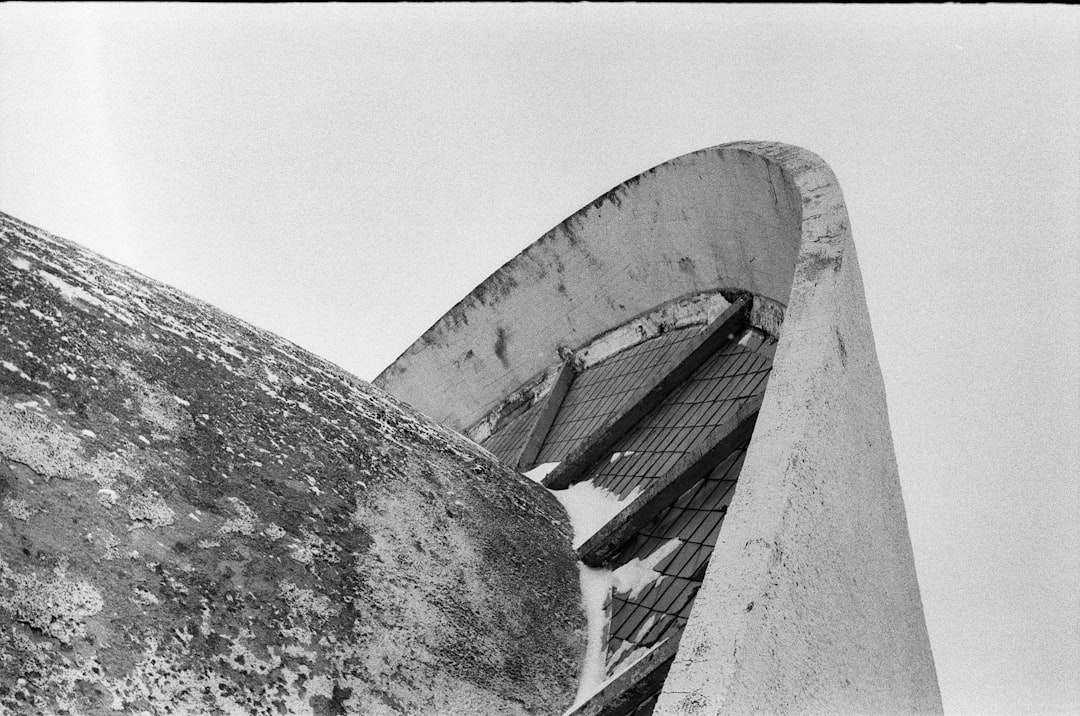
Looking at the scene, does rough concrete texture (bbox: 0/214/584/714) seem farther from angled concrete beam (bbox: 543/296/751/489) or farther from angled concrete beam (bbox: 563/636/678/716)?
angled concrete beam (bbox: 543/296/751/489)

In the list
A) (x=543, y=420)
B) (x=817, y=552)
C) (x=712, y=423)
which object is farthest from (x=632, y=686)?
(x=543, y=420)

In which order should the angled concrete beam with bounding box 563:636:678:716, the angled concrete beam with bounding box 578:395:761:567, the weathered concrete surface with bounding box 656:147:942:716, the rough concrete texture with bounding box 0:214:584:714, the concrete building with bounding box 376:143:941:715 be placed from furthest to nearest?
the angled concrete beam with bounding box 578:395:761:567 → the angled concrete beam with bounding box 563:636:678:716 → the rough concrete texture with bounding box 0:214:584:714 → the concrete building with bounding box 376:143:941:715 → the weathered concrete surface with bounding box 656:147:942:716

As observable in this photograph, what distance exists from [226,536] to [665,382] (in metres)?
3.44

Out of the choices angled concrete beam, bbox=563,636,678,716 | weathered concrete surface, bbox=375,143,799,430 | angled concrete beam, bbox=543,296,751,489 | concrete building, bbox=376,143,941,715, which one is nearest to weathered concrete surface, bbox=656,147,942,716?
concrete building, bbox=376,143,941,715

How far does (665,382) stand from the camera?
22.4ft

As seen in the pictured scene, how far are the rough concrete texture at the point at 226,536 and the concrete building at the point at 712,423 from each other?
1.66 feet

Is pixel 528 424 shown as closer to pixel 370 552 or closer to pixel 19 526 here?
pixel 370 552

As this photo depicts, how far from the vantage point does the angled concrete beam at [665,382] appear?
6625mm

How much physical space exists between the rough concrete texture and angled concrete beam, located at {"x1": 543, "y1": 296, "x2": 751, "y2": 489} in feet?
4.25

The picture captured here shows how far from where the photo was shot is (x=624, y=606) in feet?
16.5

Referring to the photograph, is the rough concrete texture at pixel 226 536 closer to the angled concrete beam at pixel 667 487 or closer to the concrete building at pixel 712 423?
the angled concrete beam at pixel 667 487

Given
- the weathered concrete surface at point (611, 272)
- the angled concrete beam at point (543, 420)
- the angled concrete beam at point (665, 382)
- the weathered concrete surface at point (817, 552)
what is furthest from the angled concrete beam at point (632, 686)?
the angled concrete beam at point (543, 420)

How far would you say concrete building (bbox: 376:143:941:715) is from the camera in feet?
10.3

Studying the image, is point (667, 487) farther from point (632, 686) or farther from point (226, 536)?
point (226, 536)
